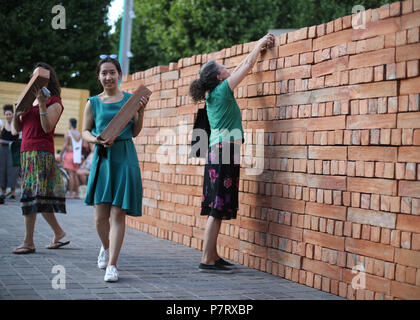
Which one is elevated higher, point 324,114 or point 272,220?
point 324,114

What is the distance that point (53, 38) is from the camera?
23469 mm

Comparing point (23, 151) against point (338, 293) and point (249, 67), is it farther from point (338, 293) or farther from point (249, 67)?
point (338, 293)

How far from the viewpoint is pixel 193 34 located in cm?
2669

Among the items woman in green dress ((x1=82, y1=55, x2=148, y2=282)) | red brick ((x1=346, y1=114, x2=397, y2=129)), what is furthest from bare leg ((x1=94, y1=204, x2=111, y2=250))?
red brick ((x1=346, y1=114, x2=397, y2=129))

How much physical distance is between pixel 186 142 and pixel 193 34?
785 inches

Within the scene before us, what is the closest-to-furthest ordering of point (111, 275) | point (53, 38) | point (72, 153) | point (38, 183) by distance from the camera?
point (111, 275), point (38, 183), point (72, 153), point (53, 38)

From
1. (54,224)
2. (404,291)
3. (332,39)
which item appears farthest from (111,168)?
(404,291)

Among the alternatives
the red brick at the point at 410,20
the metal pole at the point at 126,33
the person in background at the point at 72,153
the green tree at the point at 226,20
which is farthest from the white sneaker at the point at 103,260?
the green tree at the point at 226,20

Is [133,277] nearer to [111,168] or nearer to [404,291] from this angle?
[111,168]

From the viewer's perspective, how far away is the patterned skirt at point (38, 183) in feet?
20.6

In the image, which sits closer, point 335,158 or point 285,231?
point 335,158

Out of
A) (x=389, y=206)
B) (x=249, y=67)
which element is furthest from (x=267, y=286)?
(x=249, y=67)

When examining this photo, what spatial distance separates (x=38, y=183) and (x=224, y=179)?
2174mm

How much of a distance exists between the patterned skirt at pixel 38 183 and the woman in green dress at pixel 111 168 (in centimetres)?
111
